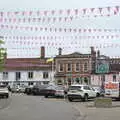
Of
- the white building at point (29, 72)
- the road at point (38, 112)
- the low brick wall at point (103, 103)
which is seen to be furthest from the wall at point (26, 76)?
the low brick wall at point (103, 103)

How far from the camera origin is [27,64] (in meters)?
110

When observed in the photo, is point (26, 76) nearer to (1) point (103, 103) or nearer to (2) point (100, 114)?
(1) point (103, 103)

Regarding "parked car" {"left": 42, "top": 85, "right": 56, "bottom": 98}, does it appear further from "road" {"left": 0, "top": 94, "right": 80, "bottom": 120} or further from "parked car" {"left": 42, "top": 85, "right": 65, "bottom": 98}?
"road" {"left": 0, "top": 94, "right": 80, "bottom": 120}

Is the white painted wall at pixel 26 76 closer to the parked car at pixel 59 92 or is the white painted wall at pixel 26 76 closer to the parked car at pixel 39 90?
the parked car at pixel 39 90

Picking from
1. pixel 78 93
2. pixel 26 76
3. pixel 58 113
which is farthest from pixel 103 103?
pixel 26 76

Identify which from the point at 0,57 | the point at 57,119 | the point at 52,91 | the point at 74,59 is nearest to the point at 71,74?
the point at 74,59

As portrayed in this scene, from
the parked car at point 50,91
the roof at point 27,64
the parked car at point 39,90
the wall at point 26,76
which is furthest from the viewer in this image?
the roof at point 27,64

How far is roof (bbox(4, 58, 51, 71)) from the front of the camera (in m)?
106

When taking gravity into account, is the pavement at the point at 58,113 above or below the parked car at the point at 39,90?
below

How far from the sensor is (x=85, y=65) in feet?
327

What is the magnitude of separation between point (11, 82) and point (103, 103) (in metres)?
73.9

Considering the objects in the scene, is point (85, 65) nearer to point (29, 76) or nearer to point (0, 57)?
point (29, 76)

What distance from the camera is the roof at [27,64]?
348 feet

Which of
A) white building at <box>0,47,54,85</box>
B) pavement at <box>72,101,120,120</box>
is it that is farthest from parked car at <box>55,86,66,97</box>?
white building at <box>0,47,54,85</box>
